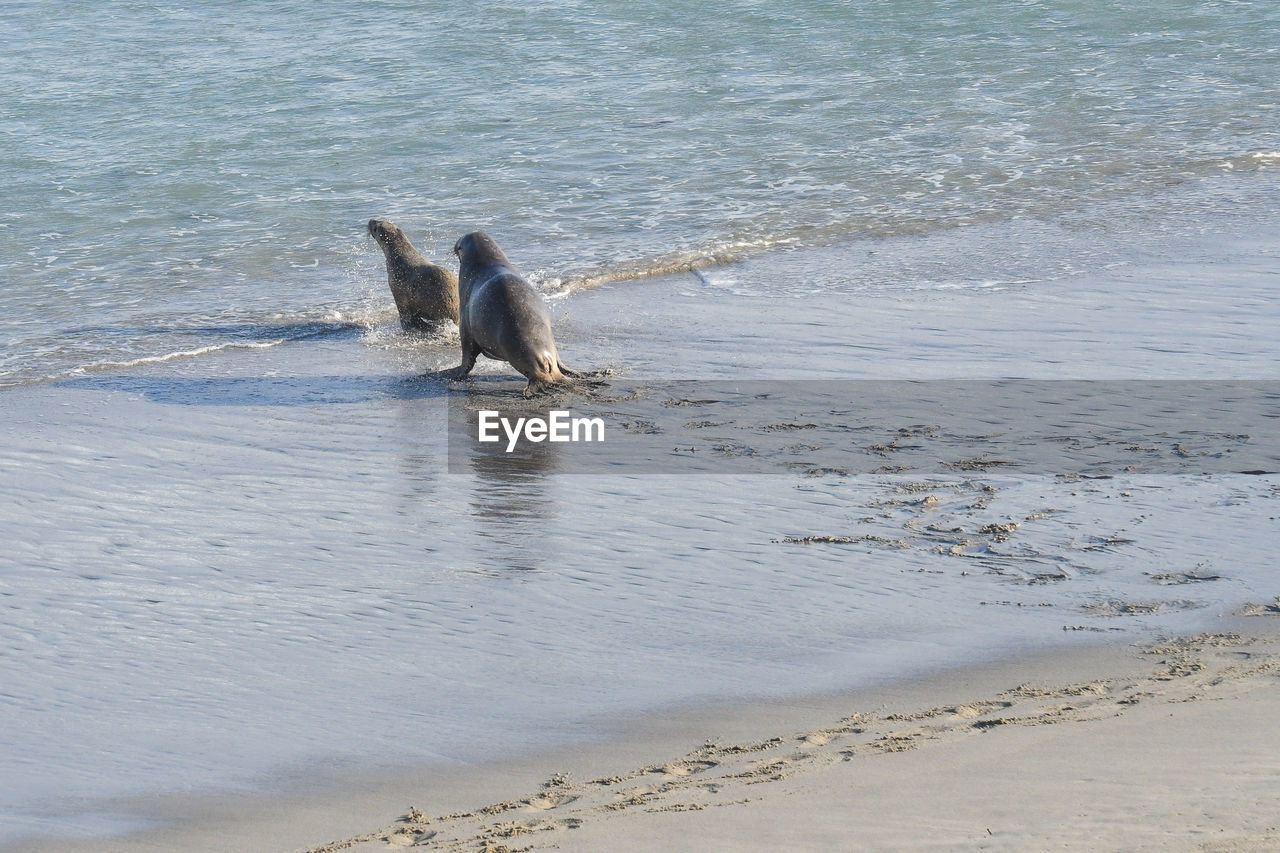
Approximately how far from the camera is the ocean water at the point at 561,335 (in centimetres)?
497

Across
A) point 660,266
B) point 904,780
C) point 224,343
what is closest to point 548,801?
point 904,780

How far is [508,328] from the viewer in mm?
8453

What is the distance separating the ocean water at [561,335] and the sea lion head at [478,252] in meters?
0.63

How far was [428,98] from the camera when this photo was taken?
57.1 feet

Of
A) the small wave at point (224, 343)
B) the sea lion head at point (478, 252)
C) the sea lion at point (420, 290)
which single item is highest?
the sea lion head at point (478, 252)

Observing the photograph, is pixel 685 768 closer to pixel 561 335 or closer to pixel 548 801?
pixel 548 801

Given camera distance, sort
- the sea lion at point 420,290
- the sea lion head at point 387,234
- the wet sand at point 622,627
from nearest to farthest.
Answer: the wet sand at point 622,627 → the sea lion at point 420,290 → the sea lion head at point 387,234

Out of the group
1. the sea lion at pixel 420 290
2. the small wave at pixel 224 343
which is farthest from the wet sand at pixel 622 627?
the sea lion at pixel 420 290

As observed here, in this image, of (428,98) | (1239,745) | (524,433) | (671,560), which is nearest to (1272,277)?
(524,433)

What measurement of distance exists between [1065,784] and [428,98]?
14857mm

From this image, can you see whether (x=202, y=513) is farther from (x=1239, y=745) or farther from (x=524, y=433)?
(x=1239, y=745)

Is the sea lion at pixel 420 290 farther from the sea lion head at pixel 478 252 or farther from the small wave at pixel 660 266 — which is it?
the small wave at pixel 660 266

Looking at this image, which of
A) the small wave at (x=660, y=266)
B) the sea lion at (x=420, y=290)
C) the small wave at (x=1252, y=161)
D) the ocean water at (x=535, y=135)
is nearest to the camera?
the sea lion at (x=420, y=290)

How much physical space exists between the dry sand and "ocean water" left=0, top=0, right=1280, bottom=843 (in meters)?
0.20
